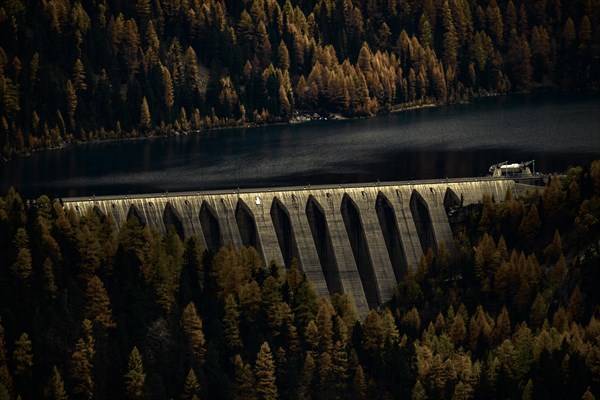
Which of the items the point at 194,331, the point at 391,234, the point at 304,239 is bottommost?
the point at 194,331

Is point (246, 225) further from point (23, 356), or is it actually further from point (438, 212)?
point (23, 356)

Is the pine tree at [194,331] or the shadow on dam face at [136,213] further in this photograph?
the shadow on dam face at [136,213]

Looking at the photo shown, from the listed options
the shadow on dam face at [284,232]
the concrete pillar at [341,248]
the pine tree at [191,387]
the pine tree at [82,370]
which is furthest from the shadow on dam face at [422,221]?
the pine tree at [82,370]

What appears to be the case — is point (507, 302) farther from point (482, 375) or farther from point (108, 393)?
point (108, 393)

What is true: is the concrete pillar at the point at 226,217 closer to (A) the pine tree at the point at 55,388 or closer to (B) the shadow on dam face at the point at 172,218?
(B) the shadow on dam face at the point at 172,218

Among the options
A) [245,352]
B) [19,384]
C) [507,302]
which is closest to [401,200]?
[507,302]

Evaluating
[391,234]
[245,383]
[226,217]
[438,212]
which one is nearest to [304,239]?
[226,217]

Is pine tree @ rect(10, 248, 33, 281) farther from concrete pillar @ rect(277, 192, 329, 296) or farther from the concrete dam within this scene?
concrete pillar @ rect(277, 192, 329, 296)
